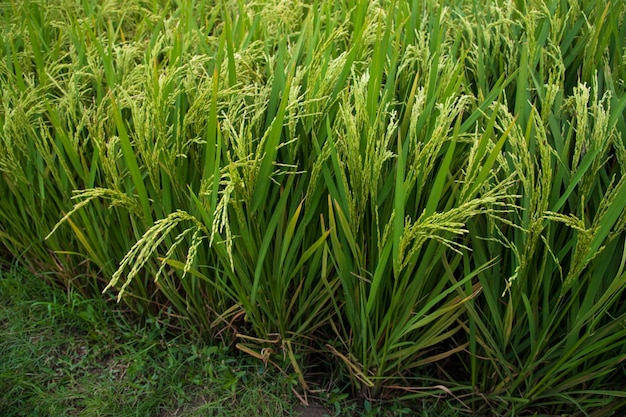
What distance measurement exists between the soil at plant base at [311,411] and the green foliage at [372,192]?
125 mm

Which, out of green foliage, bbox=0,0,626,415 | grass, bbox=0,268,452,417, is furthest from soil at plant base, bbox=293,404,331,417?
green foliage, bbox=0,0,626,415

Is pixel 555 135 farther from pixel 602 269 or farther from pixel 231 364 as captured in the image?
pixel 231 364

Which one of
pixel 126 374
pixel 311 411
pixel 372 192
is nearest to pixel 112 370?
pixel 126 374

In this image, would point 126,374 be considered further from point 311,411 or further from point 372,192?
point 372,192

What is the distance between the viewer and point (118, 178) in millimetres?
1627

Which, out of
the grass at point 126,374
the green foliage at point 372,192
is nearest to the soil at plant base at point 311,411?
the grass at point 126,374

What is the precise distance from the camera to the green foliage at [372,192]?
1.41 metres

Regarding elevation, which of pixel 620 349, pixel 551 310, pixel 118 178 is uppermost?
pixel 118 178

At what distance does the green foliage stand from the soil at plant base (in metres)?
0.13

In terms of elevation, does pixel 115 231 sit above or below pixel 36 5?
below

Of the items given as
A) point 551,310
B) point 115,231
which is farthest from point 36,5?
point 551,310

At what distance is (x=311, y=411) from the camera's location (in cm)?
175

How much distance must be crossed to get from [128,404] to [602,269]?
1399 millimetres

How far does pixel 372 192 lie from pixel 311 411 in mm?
745
